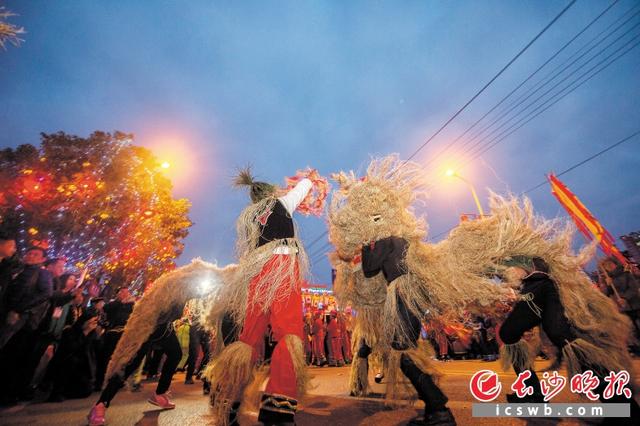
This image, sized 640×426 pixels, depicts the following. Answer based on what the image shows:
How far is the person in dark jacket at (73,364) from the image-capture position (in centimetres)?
499

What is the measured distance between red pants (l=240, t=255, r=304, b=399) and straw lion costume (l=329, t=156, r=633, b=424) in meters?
0.95

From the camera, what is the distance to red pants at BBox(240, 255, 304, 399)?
1942 millimetres

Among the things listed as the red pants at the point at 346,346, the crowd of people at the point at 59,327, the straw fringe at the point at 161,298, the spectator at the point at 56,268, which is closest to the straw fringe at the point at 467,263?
the crowd of people at the point at 59,327

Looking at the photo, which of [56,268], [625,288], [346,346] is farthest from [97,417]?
[625,288]

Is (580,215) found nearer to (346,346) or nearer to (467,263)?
(346,346)

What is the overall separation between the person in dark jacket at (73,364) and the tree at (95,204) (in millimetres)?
6498

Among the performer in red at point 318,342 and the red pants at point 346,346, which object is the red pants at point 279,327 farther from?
the red pants at point 346,346

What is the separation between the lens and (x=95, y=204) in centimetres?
1315

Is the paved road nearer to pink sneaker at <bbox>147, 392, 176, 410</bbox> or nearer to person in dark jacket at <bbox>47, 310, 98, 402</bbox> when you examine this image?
pink sneaker at <bbox>147, 392, 176, 410</bbox>

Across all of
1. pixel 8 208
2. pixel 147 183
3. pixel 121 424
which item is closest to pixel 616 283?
pixel 121 424

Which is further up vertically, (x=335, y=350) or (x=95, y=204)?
(x=95, y=204)

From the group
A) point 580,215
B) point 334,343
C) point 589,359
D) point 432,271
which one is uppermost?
point 580,215

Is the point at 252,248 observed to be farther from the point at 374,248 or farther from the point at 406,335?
the point at 406,335

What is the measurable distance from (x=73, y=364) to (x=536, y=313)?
657 centimetres
